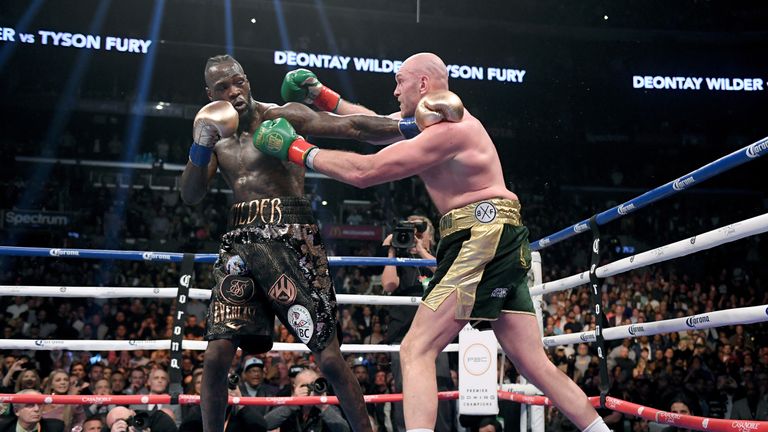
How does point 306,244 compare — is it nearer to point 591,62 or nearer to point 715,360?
point 715,360

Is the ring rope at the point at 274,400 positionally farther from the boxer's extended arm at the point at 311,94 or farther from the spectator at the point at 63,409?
the spectator at the point at 63,409

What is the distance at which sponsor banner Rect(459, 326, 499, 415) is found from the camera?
374 cm

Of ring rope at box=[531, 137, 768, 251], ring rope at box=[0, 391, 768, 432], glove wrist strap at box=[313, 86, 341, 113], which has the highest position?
glove wrist strap at box=[313, 86, 341, 113]

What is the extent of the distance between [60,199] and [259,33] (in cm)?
587

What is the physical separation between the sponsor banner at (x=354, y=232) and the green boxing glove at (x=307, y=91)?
1211 cm

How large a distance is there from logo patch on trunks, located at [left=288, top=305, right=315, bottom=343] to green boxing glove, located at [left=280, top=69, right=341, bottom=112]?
0.96m

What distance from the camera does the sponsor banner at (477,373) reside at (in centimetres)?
374

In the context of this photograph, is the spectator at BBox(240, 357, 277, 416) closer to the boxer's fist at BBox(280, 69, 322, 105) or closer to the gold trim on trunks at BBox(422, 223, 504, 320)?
the boxer's fist at BBox(280, 69, 322, 105)

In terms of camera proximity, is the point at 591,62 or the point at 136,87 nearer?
the point at 136,87

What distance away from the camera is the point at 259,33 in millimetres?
17516

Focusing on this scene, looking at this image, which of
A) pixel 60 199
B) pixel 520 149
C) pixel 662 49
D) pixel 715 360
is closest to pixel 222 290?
pixel 715 360

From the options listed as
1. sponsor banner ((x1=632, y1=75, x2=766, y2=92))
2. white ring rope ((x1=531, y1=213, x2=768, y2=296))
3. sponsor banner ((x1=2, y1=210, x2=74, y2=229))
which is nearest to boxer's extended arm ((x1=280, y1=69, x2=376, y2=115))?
white ring rope ((x1=531, y1=213, x2=768, y2=296))

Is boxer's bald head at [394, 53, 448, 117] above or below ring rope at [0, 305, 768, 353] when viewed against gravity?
above

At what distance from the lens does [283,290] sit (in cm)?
273
